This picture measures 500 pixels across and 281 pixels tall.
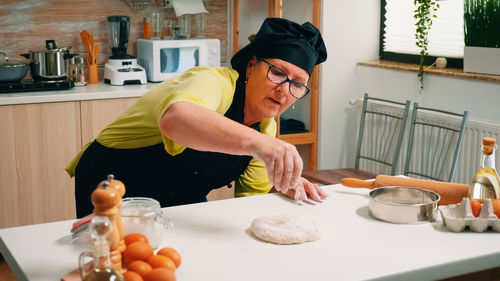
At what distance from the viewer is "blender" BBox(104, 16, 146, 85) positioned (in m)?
3.80

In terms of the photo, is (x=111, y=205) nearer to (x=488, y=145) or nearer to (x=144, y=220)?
(x=144, y=220)

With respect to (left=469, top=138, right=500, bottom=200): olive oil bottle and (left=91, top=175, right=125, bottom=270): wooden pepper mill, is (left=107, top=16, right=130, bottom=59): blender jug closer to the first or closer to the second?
(left=469, top=138, right=500, bottom=200): olive oil bottle

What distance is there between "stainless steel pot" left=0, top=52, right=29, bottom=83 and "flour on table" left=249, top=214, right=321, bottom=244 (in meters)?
2.39

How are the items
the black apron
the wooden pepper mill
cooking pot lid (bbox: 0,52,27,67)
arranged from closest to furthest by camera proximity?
the wooden pepper mill < the black apron < cooking pot lid (bbox: 0,52,27,67)

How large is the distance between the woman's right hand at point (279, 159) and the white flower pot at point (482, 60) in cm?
234

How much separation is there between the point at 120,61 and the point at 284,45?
218cm

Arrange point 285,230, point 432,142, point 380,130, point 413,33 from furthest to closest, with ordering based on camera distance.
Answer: point 413,33 → point 380,130 → point 432,142 → point 285,230

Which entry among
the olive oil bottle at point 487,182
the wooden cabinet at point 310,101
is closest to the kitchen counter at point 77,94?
the wooden cabinet at point 310,101

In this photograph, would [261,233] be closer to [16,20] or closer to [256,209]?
[256,209]

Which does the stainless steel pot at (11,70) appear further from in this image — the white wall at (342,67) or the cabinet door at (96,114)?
the white wall at (342,67)

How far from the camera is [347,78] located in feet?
14.3

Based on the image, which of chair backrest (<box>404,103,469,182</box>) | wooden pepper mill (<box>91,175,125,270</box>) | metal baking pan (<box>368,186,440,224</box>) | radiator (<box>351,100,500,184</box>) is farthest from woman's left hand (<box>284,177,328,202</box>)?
radiator (<box>351,100,500,184</box>)

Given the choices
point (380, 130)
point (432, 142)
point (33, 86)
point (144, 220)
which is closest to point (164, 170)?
point (144, 220)

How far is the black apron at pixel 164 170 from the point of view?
1.95 metres
